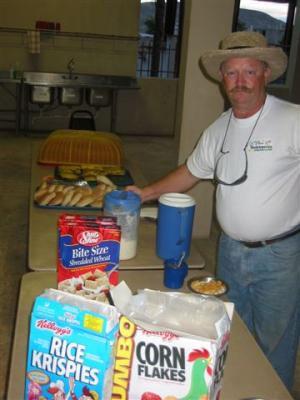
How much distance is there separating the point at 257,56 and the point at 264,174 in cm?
42

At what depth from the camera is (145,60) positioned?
7598mm

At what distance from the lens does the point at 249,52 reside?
1.61 m

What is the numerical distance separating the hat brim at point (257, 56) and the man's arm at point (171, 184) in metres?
0.45

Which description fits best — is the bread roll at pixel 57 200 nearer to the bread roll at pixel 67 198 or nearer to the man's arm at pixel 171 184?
the bread roll at pixel 67 198

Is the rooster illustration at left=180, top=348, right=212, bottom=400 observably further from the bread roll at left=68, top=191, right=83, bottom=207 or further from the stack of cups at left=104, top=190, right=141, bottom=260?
the bread roll at left=68, top=191, right=83, bottom=207

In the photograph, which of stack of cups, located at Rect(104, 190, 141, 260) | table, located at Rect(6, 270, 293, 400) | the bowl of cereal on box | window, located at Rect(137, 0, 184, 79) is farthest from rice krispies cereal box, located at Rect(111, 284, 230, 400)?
window, located at Rect(137, 0, 184, 79)

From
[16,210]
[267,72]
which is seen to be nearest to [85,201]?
[267,72]

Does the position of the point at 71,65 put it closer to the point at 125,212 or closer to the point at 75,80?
the point at 75,80

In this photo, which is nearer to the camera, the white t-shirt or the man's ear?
the white t-shirt

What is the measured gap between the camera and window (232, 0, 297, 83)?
8164 millimetres

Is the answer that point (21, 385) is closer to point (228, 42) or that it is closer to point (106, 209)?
point (106, 209)

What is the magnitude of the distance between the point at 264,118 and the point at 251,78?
0.49 ft

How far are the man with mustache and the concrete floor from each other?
1.97ft

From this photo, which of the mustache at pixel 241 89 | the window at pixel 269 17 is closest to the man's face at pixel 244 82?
the mustache at pixel 241 89
